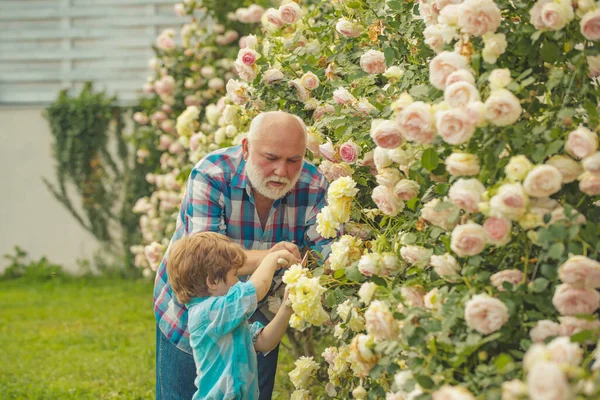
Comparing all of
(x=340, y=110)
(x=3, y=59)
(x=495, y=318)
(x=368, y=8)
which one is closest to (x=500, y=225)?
(x=495, y=318)

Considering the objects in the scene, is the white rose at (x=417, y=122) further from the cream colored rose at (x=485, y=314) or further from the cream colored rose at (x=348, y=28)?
the cream colored rose at (x=348, y=28)

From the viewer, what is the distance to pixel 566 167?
6.54ft

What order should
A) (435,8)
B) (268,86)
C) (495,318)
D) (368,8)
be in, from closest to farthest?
1. (495,318)
2. (435,8)
3. (368,8)
4. (268,86)

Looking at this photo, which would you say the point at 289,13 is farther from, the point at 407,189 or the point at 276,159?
the point at 407,189

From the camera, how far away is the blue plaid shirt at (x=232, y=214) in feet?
10.2

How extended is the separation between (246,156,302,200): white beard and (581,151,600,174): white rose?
4.25 feet

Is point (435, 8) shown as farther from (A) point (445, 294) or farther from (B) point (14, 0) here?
(B) point (14, 0)

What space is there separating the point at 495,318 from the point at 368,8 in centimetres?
159

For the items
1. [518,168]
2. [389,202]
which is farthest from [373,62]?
[518,168]

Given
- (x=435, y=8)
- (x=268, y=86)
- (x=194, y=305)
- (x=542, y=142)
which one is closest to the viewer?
(x=542, y=142)

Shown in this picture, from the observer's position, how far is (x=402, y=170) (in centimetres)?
248

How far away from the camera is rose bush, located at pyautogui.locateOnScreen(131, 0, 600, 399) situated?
1.91 m

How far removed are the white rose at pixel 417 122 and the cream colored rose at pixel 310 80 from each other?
125cm

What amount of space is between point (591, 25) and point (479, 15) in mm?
260
